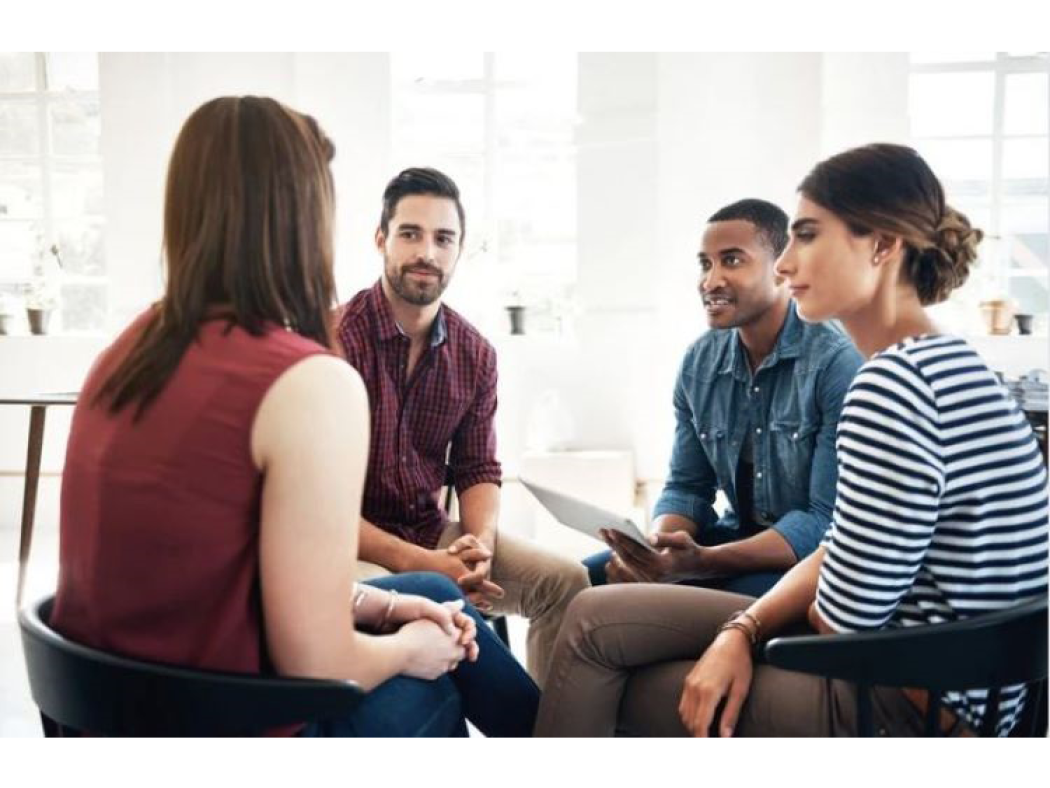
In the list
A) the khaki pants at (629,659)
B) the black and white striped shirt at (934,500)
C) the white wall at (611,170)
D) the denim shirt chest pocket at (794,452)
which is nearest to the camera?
the black and white striped shirt at (934,500)

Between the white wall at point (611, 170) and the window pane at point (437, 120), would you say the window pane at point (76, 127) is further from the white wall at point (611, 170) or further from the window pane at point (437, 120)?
the window pane at point (437, 120)

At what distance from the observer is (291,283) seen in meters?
1.31

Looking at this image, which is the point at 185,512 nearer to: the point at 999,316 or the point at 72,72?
the point at 999,316

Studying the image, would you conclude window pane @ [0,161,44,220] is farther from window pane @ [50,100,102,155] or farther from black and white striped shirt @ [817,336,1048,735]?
black and white striped shirt @ [817,336,1048,735]

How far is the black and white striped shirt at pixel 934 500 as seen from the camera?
1.34m

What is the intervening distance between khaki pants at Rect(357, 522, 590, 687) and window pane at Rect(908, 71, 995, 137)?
4.01 m

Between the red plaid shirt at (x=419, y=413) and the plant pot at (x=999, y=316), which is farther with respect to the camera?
the plant pot at (x=999, y=316)

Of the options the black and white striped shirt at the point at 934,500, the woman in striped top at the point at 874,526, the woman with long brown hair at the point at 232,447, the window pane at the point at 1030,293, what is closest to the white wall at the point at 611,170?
the window pane at the point at 1030,293

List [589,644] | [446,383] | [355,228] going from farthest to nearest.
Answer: [355,228], [446,383], [589,644]

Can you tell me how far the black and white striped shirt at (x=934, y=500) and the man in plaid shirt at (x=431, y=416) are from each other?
46.7 inches
